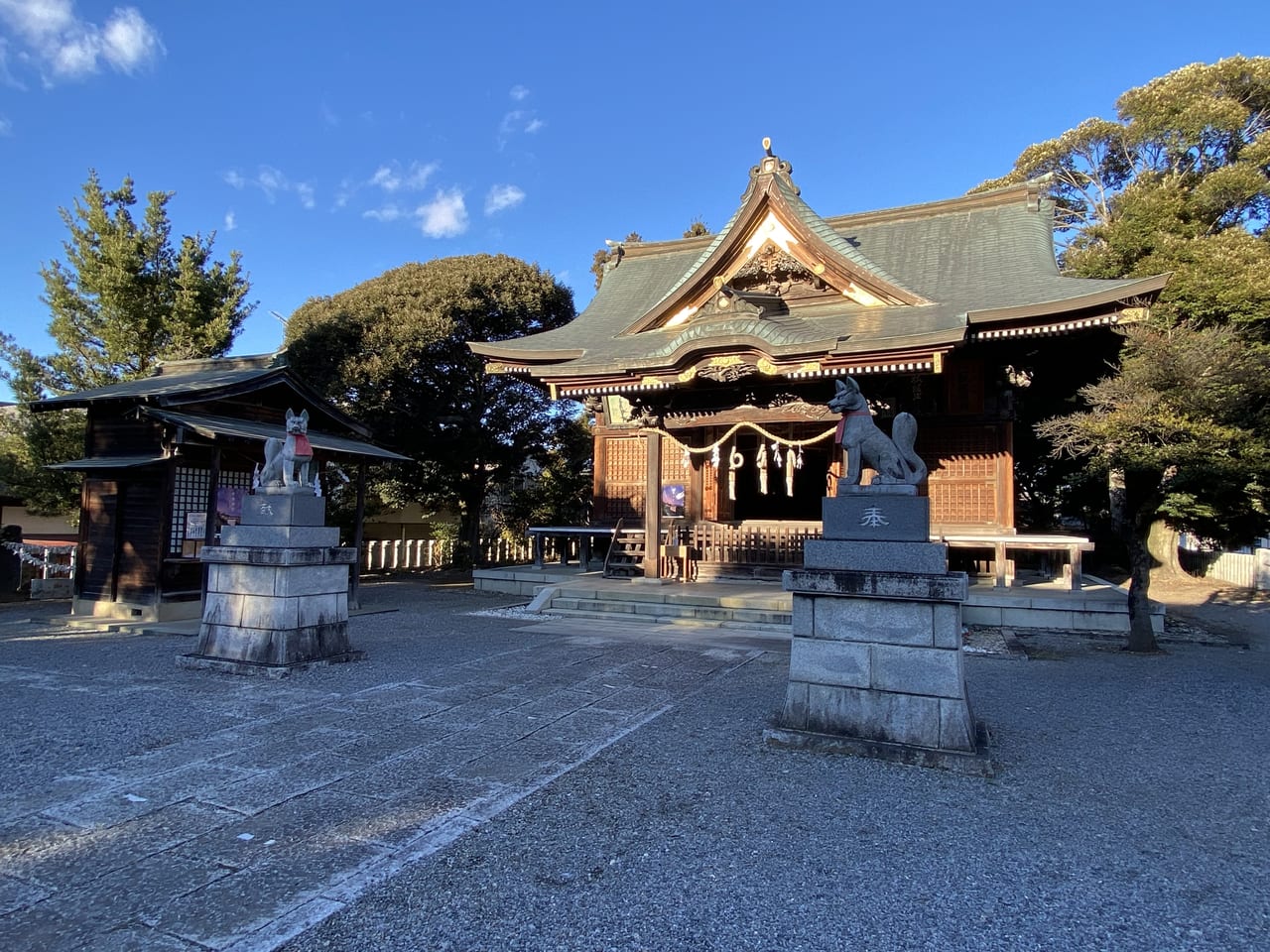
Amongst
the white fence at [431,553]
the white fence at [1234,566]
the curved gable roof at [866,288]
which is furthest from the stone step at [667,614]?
the white fence at [1234,566]

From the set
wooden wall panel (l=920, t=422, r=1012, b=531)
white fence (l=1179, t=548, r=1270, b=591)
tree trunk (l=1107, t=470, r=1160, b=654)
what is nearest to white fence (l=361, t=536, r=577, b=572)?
wooden wall panel (l=920, t=422, r=1012, b=531)

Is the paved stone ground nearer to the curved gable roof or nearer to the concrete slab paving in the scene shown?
the concrete slab paving

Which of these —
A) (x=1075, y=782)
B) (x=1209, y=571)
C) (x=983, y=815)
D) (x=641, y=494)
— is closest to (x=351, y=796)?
(x=983, y=815)

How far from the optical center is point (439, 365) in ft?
58.5

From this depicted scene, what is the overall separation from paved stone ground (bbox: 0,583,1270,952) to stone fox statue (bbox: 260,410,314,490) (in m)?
2.08

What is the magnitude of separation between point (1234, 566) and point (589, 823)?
21513 millimetres

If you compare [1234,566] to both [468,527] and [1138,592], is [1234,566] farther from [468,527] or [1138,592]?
[468,527]

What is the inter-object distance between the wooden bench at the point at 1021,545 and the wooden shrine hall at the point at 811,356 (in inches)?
19.7

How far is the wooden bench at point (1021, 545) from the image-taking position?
422 inches

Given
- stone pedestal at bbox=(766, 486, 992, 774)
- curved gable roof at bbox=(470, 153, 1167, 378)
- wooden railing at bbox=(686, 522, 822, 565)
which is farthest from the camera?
wooden railing at bbox=(686, 522, 822, 565)

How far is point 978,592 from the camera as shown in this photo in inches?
432

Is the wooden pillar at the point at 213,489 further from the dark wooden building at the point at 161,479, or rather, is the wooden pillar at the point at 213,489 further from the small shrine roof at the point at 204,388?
the small shrine roof at the point at 204,388

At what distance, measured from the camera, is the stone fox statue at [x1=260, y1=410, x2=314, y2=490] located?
7336 millimetres

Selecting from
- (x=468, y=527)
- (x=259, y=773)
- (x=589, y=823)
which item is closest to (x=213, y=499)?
(x=259, y=773)
